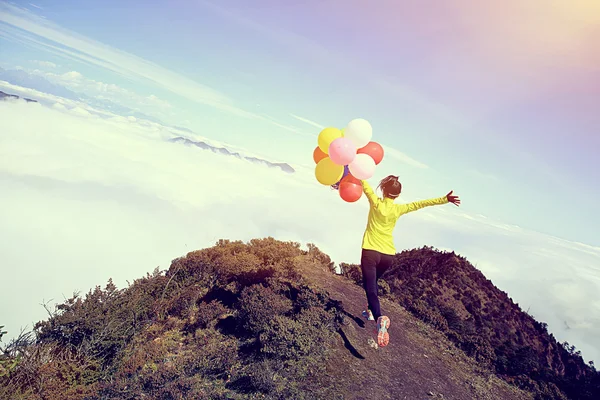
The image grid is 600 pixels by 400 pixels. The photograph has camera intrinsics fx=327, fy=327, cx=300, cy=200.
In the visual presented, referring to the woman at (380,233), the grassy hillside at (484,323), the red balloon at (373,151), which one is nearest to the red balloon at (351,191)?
the woman at (380,233)

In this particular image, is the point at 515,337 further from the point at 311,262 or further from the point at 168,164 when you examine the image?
the point at 168,164

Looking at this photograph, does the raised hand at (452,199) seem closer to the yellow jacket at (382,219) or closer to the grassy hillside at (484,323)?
the yellow jacket at (382,219)

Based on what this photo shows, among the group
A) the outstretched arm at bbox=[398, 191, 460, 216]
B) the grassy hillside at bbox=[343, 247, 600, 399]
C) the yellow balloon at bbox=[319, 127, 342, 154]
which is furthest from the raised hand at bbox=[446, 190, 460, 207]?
the grassy hillside at bbox=[343, 247, 600, 399]

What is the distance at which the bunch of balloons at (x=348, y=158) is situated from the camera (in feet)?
18.0

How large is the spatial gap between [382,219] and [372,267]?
785 mm

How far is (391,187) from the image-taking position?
518 centimetres

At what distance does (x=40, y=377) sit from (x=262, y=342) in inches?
153

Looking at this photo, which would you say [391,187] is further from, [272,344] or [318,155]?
[272,344]

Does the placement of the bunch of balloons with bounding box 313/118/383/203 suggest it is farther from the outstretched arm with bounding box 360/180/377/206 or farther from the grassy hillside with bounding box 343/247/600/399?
the grassy hillside with bounding box 343/247/600/399

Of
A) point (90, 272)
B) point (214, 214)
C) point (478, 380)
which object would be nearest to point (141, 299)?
point (478, 380)

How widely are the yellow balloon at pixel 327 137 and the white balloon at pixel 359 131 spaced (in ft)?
A: 0.59

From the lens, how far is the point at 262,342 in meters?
6.09

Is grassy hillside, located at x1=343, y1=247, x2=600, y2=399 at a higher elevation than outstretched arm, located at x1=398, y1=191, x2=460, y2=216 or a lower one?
lower

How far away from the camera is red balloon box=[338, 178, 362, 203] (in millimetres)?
5559
